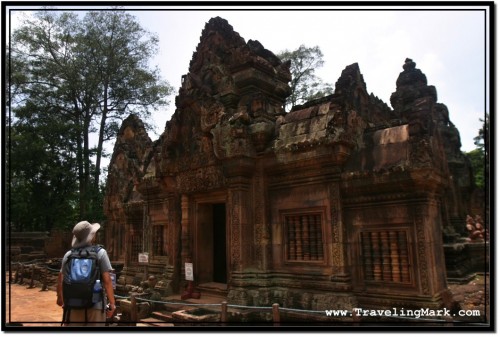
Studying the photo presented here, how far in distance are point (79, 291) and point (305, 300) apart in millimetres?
4708

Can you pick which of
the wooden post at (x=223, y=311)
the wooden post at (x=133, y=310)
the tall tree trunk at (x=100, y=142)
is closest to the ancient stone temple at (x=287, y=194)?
the wooden post at (x=223, y=311)

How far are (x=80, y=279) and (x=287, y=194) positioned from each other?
5.10 meters

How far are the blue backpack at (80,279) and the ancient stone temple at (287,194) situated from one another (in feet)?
14.2

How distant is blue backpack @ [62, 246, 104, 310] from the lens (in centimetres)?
413

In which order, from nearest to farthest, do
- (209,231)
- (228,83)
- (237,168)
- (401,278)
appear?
(401,278) < (237,168) < (228,83) < (209,231)

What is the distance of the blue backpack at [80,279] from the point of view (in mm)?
4129

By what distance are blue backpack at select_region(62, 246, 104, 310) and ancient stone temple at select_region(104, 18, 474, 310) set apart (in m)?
4.32

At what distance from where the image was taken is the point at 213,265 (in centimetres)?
1034

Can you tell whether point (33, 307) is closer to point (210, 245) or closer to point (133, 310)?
point (133, 310)

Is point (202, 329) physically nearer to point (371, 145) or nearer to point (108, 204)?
point (371, 145)

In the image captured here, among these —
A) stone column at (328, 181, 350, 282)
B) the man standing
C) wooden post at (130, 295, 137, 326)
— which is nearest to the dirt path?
wooden post at (130, 295, 137, 326)

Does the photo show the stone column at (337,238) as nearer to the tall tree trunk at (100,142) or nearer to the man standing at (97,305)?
the man standing at (97,305)

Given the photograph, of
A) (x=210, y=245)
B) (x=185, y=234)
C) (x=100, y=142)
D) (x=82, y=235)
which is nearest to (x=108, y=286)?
(x=82, y=235)

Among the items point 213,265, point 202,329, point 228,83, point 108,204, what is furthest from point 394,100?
point 202,329
